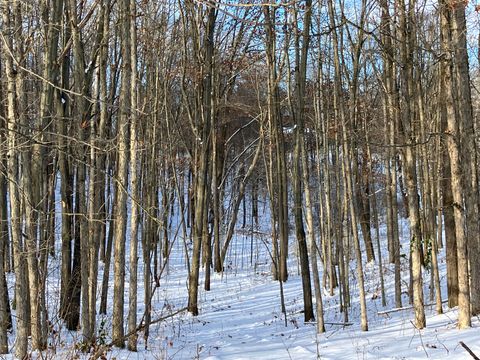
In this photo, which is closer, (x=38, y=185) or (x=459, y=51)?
(x=459, y=51)

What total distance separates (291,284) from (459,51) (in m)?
11.0

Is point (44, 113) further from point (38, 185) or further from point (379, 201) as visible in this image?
point (379, 201)

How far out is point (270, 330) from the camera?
34.0ft

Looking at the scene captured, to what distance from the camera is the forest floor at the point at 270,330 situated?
672 centimetres

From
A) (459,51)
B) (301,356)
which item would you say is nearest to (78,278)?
(301,356)

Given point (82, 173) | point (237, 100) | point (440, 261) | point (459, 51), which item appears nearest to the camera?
point (459, 51)

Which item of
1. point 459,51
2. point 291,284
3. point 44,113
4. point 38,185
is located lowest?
point 291,284

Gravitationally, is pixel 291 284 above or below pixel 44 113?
below

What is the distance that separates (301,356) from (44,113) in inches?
213

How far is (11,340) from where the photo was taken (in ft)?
32.8

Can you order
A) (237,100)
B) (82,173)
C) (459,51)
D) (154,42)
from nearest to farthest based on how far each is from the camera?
(459,51) → (82,173) → (154,42) → (237,100)

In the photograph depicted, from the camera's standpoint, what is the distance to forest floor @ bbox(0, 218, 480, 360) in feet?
22.0

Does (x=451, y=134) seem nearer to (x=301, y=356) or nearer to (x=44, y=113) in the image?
(x=301, y=356)

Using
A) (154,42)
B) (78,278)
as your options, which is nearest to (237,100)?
(154,42)
